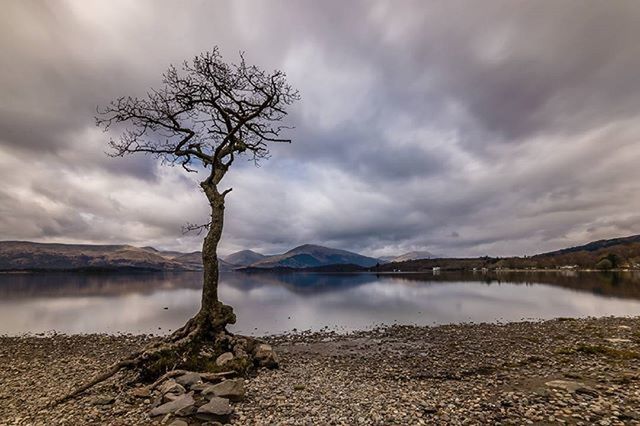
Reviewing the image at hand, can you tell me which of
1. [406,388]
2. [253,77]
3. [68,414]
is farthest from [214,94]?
[406,388]

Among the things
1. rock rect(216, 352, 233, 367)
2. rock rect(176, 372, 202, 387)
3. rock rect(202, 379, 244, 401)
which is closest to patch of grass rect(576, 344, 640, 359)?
rock rect(202, 379, 244, 401)

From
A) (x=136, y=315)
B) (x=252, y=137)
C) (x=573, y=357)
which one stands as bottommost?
(x=136, y=315)

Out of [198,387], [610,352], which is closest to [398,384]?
[198,387]

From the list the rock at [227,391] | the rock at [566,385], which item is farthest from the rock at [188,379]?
the rock at [566,385]

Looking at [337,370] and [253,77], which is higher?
[253,77]

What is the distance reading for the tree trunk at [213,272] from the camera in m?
18.0

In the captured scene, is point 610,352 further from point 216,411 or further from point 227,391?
point 216,411

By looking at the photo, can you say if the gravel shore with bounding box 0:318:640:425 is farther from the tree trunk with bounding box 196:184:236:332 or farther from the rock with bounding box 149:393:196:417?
the tree trunk with bounding box 196:184:236:332

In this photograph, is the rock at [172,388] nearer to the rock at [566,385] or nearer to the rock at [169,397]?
the rock at [169,397]

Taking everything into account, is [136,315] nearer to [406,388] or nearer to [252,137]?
[252,137]

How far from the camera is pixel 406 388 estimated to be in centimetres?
1314

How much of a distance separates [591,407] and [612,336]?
18580 mm

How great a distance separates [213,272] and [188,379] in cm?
669

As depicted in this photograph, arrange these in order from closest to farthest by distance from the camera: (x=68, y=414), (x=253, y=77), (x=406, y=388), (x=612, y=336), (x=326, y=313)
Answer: (x=68, y=414)
(x=406, y=388)
(x=253, y=77)
(x=612, y=336)
(x=326, y=313)
